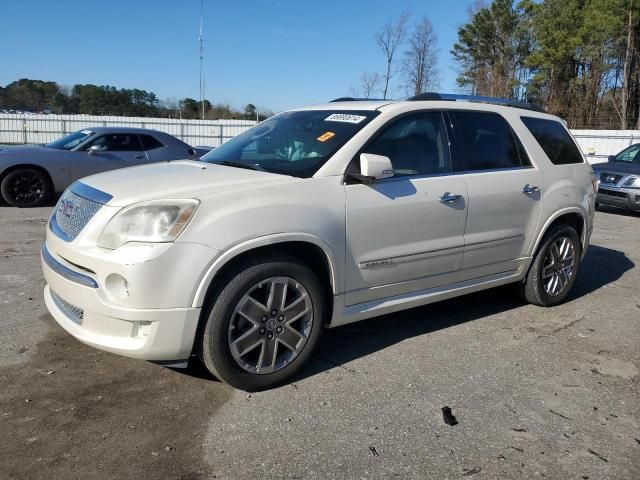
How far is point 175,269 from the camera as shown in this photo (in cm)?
291

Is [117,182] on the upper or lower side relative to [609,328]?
upper

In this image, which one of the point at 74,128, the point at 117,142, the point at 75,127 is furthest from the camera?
the point at 75,127

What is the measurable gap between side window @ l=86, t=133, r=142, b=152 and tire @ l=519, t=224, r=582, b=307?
781 cm

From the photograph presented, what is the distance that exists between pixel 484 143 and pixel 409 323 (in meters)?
1.60

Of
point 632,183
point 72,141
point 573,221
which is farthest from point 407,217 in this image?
point 632,183

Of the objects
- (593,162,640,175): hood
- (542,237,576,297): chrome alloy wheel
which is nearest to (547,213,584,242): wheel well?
(542,237,576,297): chrome alloy wheel

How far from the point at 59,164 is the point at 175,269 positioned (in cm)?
808

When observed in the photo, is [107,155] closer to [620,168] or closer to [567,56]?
[620,168]

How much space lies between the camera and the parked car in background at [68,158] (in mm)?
9656

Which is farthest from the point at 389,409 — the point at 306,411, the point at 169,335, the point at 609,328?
the point at 609,328

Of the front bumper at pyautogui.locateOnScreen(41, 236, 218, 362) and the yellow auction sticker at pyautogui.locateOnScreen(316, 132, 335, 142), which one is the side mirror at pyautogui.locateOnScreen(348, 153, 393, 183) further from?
the front bumper at pyautogui.locateOnScreen(41, 236, 218, 362)

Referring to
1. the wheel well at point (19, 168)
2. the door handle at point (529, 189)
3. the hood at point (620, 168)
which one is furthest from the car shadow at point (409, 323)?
the wheel well at point (19, 168)

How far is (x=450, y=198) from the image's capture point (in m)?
4.02

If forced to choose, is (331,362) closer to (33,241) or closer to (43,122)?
(33,241)
